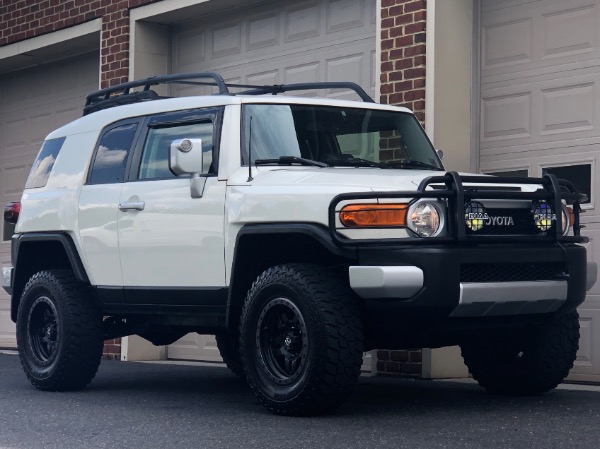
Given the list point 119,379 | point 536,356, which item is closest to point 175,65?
point 119,379

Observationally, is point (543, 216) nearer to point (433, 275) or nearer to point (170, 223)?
point (433, 275)

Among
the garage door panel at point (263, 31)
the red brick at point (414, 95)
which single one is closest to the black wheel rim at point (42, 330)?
the red brick at point (414, 95)

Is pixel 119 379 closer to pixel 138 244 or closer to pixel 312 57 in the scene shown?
pixel 138 244

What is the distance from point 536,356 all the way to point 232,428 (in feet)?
7.17

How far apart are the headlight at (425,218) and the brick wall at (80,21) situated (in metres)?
7.29

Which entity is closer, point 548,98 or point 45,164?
point 45,164

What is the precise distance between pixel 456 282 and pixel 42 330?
12.3 ft

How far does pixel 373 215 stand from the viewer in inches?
275

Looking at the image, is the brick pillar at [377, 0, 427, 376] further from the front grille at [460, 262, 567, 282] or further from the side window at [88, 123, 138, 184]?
the front grille at [460, 262, 567, 282]

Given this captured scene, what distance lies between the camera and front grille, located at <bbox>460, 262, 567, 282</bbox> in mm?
7047

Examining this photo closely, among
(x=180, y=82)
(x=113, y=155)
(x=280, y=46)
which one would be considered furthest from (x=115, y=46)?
(x=180, y=82)

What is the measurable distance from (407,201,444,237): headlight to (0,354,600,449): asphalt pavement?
103cm

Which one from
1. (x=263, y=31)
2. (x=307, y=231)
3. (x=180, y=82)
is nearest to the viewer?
(x=307, y=231)

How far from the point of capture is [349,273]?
698cm
